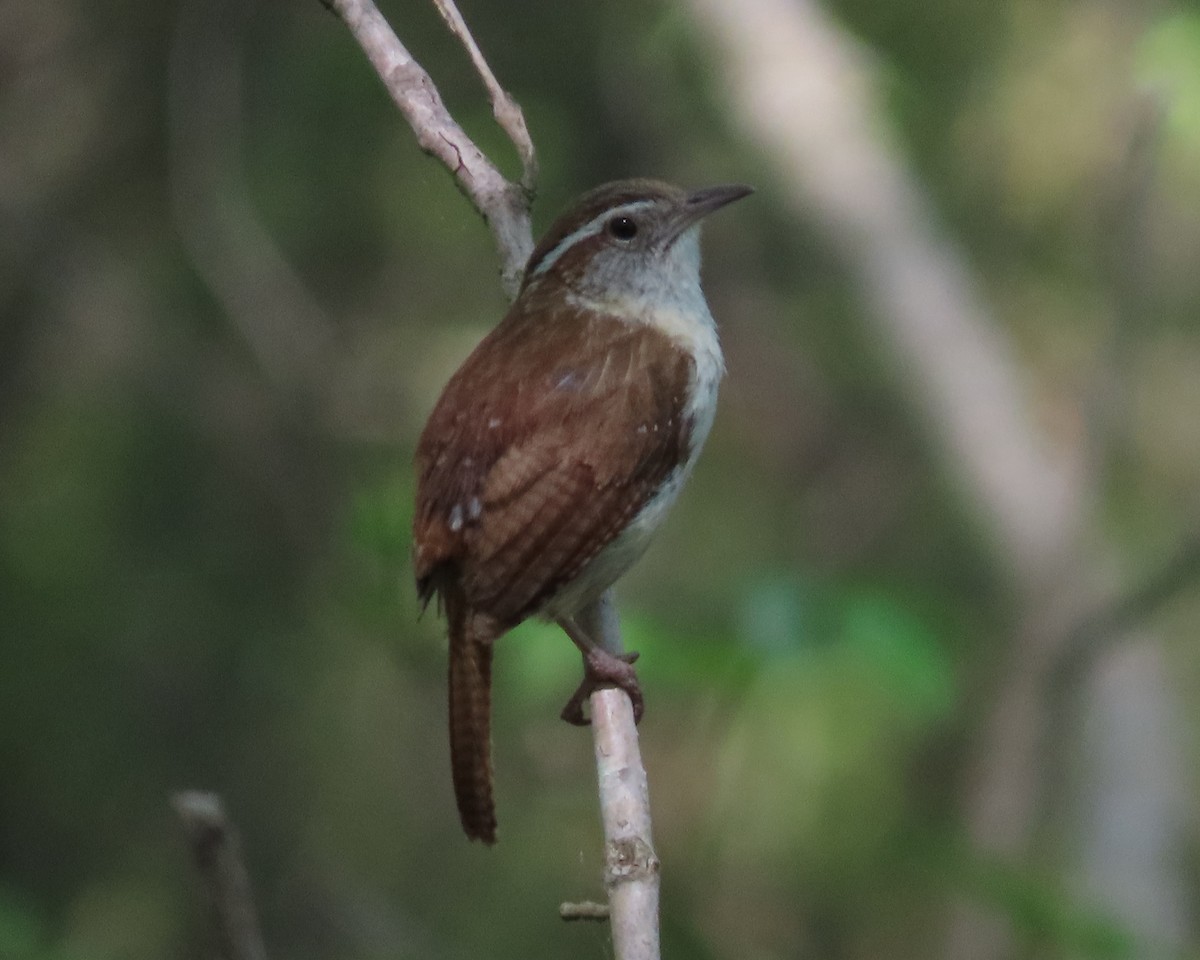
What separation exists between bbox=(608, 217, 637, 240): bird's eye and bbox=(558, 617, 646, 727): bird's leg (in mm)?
859

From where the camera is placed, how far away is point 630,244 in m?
3.82

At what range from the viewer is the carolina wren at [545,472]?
329 cm

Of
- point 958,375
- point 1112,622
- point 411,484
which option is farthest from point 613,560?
point 958,375

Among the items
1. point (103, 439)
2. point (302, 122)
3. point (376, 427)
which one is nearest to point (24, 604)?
point (103, 439)

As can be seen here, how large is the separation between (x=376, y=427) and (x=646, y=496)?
3.22 meters

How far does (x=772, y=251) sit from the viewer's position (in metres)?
7.89

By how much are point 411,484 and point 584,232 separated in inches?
72.3

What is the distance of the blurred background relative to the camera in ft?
18.1

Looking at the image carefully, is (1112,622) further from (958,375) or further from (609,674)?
(609,674)

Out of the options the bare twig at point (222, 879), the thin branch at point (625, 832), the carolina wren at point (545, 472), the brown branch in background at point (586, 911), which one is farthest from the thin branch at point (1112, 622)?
the bare twig at point (222, 879)

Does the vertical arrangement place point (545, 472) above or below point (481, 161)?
below

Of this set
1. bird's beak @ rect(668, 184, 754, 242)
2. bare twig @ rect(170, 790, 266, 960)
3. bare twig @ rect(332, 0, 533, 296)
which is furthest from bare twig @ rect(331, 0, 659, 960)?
bare twig @ rect(170, 790, 266, 960)

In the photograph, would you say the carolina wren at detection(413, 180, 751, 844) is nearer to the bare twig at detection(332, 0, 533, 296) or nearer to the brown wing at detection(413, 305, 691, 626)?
the brown wing at detection(413, 305, 691, 626)

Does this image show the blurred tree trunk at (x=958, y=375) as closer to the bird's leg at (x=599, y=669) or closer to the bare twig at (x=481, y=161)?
the bird's leg at (x=599, y=669)
